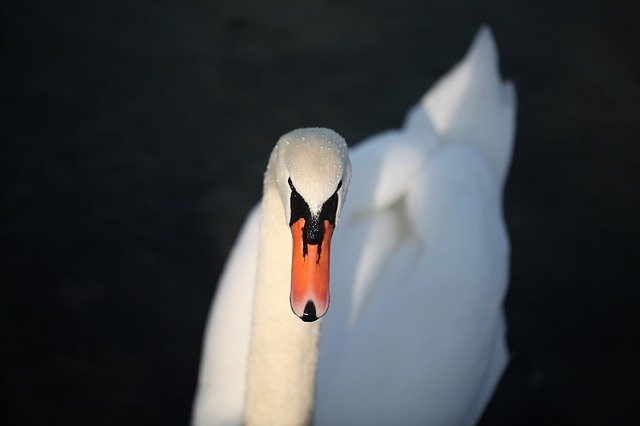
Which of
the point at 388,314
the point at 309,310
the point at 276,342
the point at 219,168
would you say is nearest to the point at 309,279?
the point at 309,310

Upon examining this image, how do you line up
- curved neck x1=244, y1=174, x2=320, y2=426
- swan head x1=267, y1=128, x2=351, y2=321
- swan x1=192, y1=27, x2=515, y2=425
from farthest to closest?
swan x1=192, y1=27, x2=515, y2=425, curved neck x1=244, y1=174, x2=320, y2=426, swan head x1=267, y1=128, x2=351, y2=321

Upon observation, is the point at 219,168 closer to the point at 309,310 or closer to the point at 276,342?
the point at 276,342

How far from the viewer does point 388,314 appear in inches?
120

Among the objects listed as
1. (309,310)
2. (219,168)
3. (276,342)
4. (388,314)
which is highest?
(219,168)

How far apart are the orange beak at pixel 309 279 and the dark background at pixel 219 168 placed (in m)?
1.75

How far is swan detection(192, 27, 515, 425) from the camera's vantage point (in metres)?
2.44

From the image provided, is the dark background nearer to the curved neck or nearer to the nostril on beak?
the curved neck

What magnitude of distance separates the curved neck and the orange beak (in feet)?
0.68

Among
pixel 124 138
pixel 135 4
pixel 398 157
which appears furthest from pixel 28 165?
pixel 398 157

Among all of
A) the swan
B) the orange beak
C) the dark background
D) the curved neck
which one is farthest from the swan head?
the dark background

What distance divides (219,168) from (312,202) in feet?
8.71

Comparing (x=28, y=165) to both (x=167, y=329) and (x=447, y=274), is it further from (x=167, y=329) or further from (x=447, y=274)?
(x=447, y=274)

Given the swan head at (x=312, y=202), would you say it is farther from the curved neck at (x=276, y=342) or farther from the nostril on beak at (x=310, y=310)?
the curved neck at (x=276, y=342)

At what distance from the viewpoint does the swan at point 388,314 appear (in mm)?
2443
